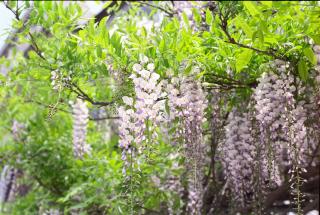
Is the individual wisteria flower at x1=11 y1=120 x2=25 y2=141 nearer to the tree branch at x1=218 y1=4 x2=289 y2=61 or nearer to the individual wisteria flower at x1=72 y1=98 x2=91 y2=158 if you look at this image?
the individual wisteria flower at x1=72 y1=98 x2=91 y2=158

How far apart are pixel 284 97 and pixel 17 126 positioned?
109 inches

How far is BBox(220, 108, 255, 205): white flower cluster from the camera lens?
2.51 meters

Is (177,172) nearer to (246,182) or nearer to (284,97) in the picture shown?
(246,182)

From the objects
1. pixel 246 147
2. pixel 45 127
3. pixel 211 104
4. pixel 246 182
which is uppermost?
pixel 45 127

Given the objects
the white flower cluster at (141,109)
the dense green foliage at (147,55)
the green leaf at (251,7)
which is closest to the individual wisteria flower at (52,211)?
the dense green foliage at (147,55)

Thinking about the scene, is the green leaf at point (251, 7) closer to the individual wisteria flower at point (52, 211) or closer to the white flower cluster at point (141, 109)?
the white flower cluster at point (141, 109)

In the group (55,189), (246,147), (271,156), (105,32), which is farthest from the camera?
(55,189)

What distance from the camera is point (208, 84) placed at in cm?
231

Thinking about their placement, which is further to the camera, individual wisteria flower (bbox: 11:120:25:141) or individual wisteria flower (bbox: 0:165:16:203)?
individual wisteria flower (bbox: 0:165:16:203)

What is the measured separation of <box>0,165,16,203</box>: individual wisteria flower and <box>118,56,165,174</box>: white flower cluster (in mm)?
2489

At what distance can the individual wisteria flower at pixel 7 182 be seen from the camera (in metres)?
4.46

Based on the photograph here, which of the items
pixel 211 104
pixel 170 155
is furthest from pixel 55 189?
pixel 211 104

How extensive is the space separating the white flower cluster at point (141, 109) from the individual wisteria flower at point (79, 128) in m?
1.58

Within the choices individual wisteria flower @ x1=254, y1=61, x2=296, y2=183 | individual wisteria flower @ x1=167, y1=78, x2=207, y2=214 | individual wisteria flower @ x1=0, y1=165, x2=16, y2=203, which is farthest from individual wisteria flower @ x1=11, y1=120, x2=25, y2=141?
individual wisteria flower @ x1=254, y1=61, x2=296, y2=183
